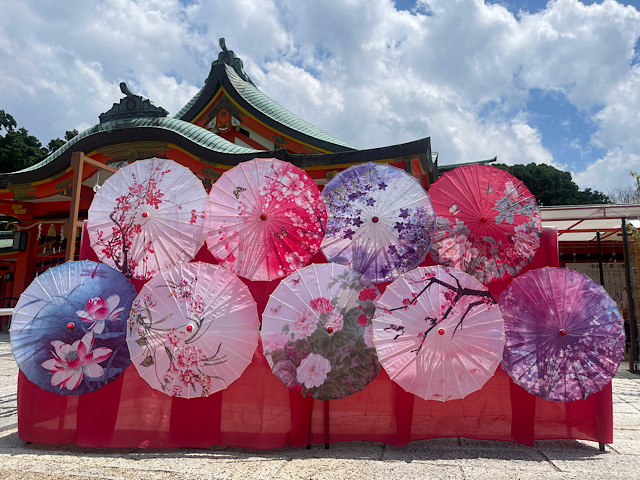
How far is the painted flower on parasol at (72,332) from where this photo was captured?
3273 millimetres

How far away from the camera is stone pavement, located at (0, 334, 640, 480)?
2.76m

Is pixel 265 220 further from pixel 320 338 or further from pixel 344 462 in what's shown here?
pixel 344 462

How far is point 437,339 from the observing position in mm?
3029

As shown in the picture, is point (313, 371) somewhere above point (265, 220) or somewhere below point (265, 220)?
below

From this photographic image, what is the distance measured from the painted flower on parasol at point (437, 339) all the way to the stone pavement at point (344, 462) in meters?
0.50

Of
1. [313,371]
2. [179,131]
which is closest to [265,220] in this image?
[313,371]

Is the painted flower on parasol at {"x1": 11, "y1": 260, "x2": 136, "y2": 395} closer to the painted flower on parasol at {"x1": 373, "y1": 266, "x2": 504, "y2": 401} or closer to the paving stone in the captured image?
the paving stone

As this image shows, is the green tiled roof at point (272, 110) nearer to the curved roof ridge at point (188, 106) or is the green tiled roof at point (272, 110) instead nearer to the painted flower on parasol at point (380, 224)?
the curved roof ridge at point (188, 106)

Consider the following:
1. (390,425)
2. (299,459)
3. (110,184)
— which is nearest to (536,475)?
(390,425)

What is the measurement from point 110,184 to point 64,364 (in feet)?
4.85

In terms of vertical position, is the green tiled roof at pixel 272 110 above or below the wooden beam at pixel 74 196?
above

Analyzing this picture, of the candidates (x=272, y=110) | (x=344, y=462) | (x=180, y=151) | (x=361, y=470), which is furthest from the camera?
(x=272, y=110)

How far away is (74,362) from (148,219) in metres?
1.21

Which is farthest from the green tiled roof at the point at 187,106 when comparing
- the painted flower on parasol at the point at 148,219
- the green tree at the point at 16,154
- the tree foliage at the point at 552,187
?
the tree foliage at the point at 552,187
